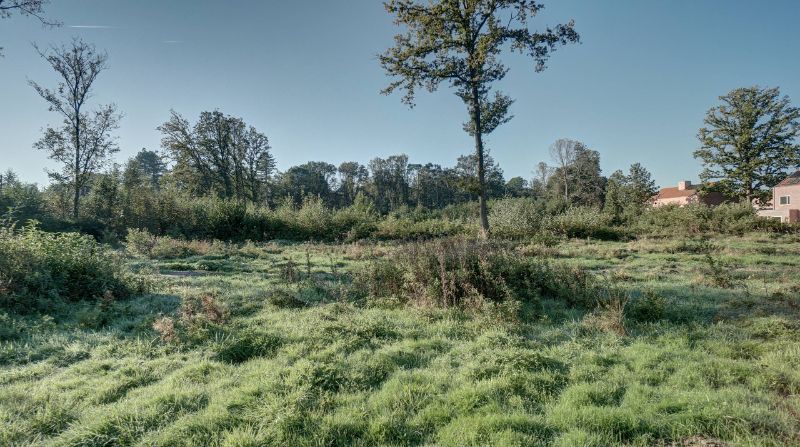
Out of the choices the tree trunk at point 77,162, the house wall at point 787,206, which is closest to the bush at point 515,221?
the tree trunk at point 77,162

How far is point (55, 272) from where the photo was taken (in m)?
7.73

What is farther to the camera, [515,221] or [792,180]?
[792,180]

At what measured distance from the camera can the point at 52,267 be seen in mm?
7754

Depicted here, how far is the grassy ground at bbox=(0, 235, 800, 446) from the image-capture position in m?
2.88

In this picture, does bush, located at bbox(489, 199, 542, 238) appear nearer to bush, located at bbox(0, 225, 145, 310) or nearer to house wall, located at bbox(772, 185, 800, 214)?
bush, located at bbox(0, 225, 145, 310)

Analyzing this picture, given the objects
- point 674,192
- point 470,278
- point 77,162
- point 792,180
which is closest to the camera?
point 470,278

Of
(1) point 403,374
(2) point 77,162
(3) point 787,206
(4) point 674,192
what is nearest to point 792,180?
(3) point 787,206

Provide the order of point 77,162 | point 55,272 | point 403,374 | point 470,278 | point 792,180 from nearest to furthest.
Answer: point 403,374, point 470,278, point 55,272, point 77,162, point 792,180

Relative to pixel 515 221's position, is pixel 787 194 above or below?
above

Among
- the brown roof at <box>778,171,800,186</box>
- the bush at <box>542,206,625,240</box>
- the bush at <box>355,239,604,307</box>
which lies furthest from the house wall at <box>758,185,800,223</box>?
the bush at <box>355,239,604,307</box>

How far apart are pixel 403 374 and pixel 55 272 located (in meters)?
7.99

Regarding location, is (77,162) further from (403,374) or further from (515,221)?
(403,374)

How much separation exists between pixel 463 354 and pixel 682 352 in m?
2.34

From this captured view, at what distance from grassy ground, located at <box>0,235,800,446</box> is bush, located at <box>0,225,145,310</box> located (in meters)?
0.86
